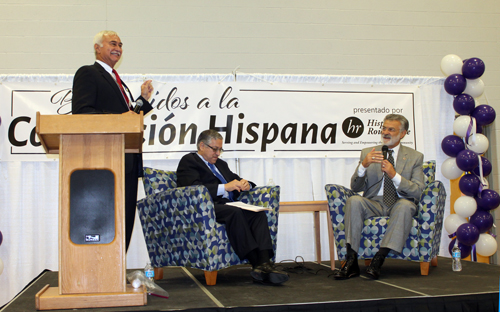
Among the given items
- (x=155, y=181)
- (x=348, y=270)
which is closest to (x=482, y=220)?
(x=348, y=270)

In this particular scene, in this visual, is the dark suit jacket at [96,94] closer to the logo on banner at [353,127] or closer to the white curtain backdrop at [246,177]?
the white curtain backdrop at [246,177]

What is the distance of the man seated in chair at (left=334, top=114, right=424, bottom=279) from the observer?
3.05 m

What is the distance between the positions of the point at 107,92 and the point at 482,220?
11.3 feet

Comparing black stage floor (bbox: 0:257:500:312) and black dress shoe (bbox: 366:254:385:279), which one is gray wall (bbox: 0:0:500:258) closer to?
black stage floor (bbox: 0:257:500:312)

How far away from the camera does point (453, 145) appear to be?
14.3 ft

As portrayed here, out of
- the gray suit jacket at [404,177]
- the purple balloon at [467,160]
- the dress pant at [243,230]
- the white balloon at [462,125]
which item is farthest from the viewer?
the white balloon at [462,125]

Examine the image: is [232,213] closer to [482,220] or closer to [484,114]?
[482,220]

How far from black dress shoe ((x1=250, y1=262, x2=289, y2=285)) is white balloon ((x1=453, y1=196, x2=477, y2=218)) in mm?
2245

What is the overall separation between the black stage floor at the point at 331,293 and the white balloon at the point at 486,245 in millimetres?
902

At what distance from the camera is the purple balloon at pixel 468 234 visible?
160 inches

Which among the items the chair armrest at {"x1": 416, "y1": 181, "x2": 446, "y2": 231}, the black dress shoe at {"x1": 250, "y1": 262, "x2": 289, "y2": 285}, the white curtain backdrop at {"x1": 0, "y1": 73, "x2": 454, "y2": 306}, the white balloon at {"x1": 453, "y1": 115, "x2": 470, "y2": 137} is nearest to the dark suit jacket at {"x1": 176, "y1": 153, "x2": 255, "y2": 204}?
the black dress shoe at {"x1": 250, "y1": 262, "x2": 289, "y2": 285}

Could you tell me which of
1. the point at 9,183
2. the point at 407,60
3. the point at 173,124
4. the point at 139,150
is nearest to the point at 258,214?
the point at 139,150

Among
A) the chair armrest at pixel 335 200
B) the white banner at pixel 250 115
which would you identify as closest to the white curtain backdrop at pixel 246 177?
the white banner at pixel 250 115

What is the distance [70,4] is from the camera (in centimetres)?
460
